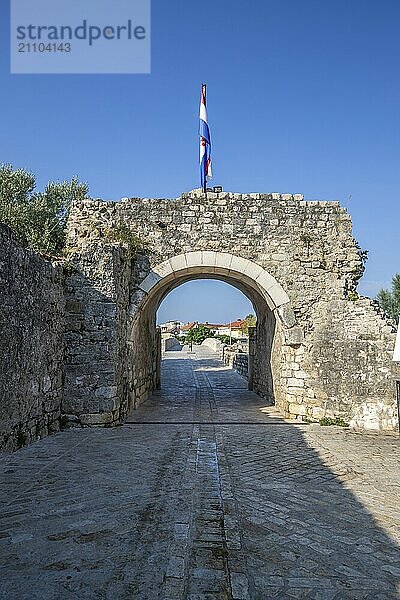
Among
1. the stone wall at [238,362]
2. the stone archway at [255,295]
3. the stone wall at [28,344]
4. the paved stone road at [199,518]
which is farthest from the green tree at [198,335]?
the paved stone road at [199,518]

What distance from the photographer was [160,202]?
449 inches

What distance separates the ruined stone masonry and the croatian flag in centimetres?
144

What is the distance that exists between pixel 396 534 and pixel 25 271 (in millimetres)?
6102

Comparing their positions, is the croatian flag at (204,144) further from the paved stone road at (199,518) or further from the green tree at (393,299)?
the green tree at (393,299)

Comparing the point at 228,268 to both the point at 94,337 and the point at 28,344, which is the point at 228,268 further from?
the point at 28,344

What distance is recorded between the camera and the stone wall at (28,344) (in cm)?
679

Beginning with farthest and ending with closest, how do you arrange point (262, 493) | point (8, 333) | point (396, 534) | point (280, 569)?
point (8, 333), point (262, 493), point (396, 534), point (280, 569)

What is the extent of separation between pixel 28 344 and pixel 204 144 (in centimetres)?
775

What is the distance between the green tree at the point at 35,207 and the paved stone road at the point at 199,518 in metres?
11.2

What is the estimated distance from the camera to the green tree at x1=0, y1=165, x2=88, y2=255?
1808 cm

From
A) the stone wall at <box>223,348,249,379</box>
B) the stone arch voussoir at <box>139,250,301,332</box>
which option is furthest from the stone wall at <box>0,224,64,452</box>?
the stone wall at <box>223,348,249,379</box>

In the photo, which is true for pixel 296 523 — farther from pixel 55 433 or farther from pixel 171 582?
pixel 55 433

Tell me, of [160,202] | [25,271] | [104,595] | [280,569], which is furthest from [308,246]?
[104,595]

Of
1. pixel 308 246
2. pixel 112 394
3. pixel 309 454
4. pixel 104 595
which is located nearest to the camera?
pixel 104 595
